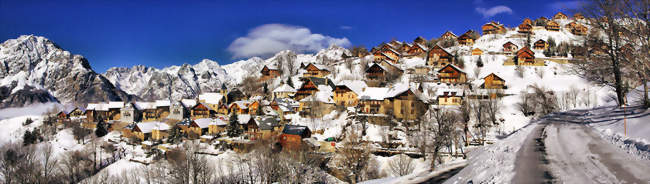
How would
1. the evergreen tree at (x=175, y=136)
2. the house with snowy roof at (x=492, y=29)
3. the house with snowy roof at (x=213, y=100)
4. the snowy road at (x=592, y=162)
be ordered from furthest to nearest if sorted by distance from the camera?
the house with snowy roof at (x=492, y=29) < the house with snowy roof at (x=213, y=100) < the evergreen tree at (x=175, y=136) < the snowy road at (x=592, y=162)

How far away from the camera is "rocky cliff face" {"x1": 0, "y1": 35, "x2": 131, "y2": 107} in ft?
452

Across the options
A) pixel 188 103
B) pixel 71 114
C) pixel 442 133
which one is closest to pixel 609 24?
pixel 442 133

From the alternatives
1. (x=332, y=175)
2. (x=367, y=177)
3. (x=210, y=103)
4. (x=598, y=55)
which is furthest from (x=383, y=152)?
(x=210, y=103)

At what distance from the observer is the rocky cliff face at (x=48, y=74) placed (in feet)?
452

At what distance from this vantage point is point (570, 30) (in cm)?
10350

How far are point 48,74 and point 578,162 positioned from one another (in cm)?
19591

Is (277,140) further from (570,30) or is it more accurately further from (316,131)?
(570,30)

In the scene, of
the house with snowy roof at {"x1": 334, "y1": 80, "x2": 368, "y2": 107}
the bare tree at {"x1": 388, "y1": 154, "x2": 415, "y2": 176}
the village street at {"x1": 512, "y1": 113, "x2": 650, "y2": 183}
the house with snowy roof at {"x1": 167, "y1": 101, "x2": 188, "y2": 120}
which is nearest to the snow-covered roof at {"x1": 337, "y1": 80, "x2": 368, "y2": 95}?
the house with snowy roof at {"x1": 334, "y1": 80, "x2": 368, "y2": 107}

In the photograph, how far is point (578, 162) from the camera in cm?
1443

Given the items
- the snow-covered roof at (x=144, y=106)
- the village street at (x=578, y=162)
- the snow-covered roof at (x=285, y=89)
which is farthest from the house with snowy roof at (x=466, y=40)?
the snow-covered roof at (x=144, y=106)

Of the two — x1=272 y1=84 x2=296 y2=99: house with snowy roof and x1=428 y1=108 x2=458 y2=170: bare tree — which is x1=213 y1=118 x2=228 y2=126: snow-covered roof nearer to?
x1=272 y1=84 x2=296 y2=99: house with snowy roof

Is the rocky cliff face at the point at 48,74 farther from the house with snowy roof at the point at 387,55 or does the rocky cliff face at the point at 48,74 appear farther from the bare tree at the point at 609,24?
the bare tree at the point at 609,24

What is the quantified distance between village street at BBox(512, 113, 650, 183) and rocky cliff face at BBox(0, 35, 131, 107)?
169231mm

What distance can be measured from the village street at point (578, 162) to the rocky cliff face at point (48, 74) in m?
169
